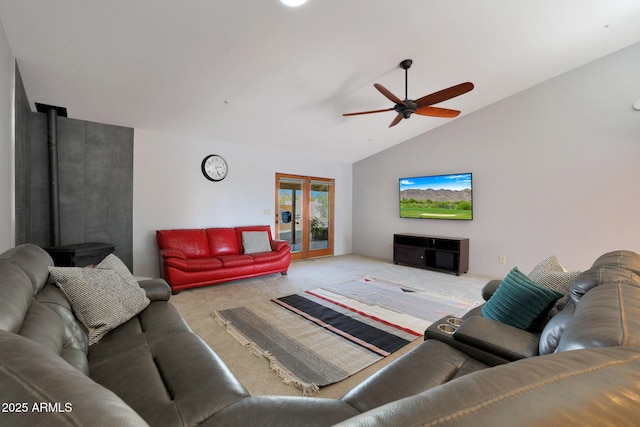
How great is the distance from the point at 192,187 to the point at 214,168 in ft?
1.68

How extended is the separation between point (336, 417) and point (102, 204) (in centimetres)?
454

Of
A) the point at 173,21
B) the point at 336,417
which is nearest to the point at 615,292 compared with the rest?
the point at 336,417

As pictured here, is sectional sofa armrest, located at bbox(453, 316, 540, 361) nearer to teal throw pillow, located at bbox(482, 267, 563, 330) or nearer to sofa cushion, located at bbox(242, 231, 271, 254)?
teal throw pillow, located at bbox(482, 267, 563, 330)

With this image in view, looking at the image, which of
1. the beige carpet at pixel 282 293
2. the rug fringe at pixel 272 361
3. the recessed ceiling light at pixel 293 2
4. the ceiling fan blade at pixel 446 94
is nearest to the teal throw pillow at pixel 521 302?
the beige carpet at pixel 282 293

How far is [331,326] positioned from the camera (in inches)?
109

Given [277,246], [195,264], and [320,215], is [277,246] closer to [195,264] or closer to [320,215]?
[195,264]

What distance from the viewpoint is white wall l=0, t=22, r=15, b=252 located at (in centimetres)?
212

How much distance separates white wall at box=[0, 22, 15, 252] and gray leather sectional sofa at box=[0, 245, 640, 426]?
0.99 metres

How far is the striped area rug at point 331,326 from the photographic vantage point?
209cm

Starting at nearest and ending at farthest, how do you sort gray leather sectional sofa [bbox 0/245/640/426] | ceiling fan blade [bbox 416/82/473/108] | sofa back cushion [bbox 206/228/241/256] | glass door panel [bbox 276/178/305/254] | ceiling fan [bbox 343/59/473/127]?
gray leather sectional sofa [bbox 0/245/640/426], ceiling fan blade [bbox 416/82/473/108], ceiling fan [bbox 343/59/473/127], sofa back cushion [bbox 206/228/241/256], glass door panel [bbox 276/178/305/254]

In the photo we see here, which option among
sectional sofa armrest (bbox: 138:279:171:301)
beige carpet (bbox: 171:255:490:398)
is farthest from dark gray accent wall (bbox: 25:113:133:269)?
sectional sofa armrest (bbox: 138:279:171:301)

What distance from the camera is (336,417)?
90cm

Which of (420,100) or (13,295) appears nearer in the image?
(13,295)

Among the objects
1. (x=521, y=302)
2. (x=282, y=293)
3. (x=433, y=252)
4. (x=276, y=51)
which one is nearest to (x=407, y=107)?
(x=276, y=51)
